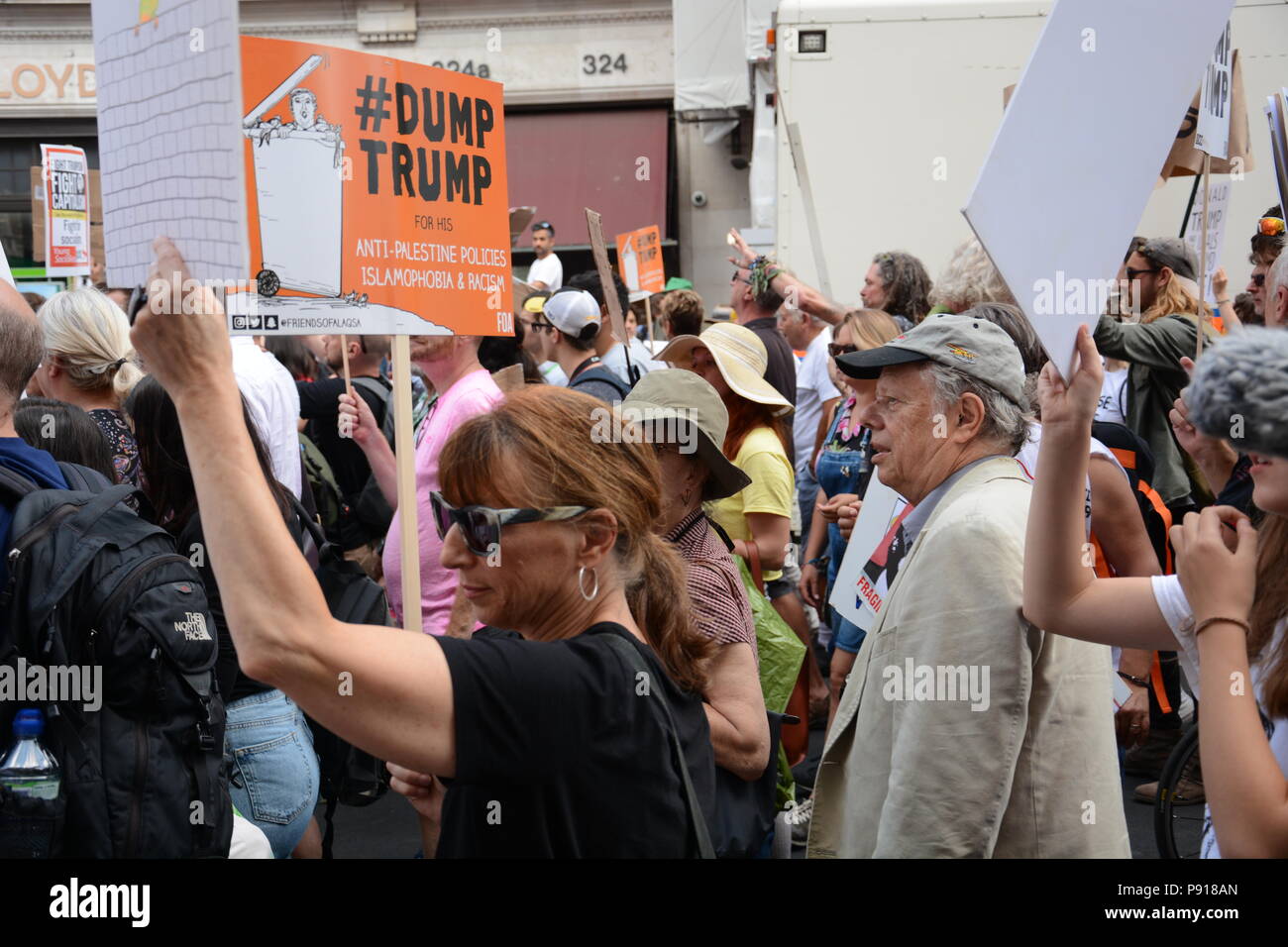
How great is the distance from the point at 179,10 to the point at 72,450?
187 cm

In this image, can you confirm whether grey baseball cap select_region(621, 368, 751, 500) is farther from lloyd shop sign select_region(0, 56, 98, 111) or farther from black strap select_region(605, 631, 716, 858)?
lloyd shop sign select_region(0, 56, 98, 111)

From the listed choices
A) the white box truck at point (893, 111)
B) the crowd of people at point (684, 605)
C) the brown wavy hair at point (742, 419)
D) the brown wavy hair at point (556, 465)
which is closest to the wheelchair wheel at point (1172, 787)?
the crowd of people at point (684, 605)

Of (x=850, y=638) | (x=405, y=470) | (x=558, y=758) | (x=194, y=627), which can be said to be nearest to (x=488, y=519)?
(x=558, y=758)

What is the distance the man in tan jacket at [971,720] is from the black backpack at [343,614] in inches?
62.3

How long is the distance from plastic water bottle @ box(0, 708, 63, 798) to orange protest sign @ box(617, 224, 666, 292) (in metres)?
8.27

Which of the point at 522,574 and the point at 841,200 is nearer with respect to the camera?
the point at 522,574

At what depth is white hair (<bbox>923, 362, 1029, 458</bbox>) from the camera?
8.89ft

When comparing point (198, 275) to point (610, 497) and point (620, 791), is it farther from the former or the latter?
point (620, 791)

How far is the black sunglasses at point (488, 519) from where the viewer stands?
6.35ft

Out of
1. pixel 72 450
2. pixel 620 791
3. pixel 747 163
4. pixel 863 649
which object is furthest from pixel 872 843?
pixel 747 163

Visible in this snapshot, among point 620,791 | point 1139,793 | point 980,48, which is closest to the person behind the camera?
point 620,791

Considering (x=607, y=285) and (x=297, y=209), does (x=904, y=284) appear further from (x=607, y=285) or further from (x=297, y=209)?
(x=297, y=209)

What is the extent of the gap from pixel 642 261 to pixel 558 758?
29.2 feet

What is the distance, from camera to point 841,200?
9.98 m
